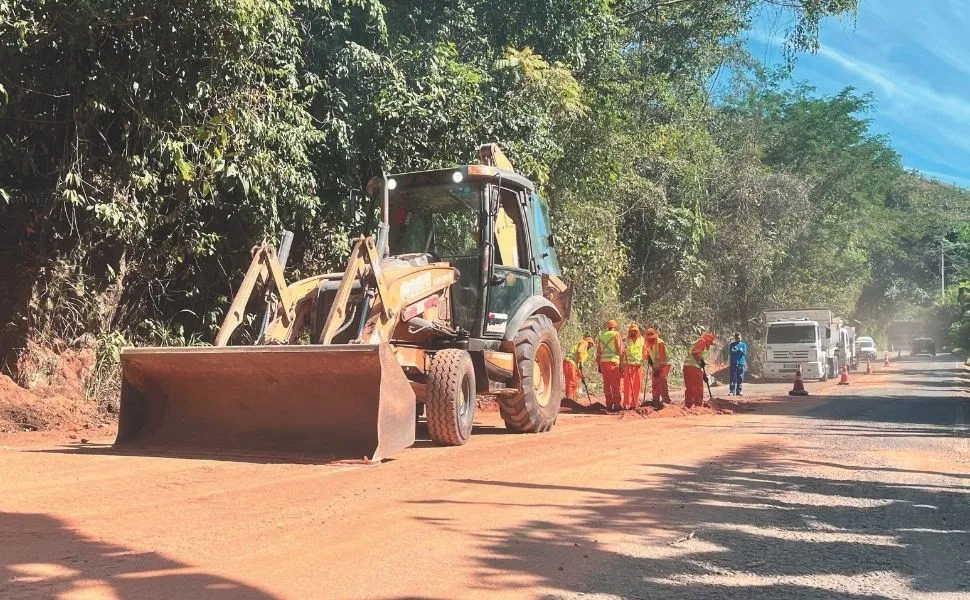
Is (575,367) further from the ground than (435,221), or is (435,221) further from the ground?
(435,221)

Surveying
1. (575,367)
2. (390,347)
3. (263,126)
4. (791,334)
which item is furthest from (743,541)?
(791,334)

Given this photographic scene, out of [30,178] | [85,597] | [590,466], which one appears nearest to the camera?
[85,597]

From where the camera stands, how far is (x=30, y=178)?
10.8 metres

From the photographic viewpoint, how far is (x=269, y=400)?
7.89m

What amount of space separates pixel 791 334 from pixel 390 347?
82.2 ft

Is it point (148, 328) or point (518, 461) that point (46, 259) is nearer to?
point (148, 328)

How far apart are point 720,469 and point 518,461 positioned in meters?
1.84

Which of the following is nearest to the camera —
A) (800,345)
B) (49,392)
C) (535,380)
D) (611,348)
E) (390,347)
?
(390,347)

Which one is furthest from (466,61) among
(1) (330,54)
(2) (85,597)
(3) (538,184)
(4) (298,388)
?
(2) (85,597)

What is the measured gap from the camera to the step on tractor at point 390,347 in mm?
7547

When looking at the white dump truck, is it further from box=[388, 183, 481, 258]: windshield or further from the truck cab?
box=[388, 183, 481, 258]: windshield

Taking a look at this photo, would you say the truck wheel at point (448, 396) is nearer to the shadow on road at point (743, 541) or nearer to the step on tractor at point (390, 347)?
the step on tractor at point (390, 347)

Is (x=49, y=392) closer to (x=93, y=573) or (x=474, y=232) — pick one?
(x=474, y=232)

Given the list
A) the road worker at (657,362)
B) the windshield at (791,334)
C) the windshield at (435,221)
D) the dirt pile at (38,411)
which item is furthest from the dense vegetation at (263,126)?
the windshield at (791,334)
